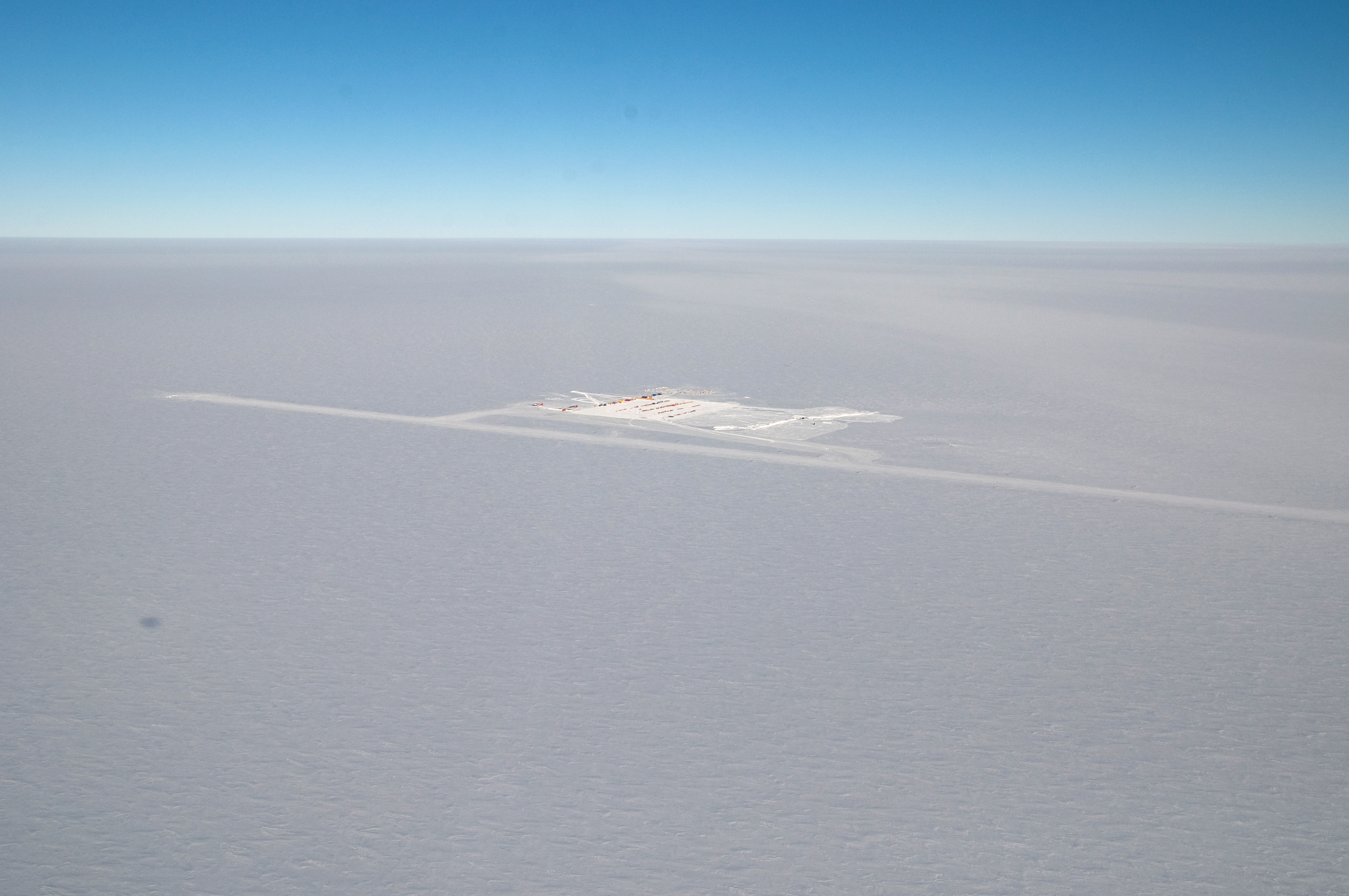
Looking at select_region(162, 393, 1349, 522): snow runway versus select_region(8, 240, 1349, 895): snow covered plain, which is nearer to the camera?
select_region(8, 240, 1349, 895): snow covered plain

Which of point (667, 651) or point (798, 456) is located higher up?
point (798, 456)

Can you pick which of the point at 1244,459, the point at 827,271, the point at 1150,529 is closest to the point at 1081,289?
the point at 827,271

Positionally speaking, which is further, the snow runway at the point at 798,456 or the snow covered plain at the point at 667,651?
the snow runway at the point at 798,456

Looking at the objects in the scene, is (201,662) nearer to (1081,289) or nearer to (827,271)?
(1081,289)

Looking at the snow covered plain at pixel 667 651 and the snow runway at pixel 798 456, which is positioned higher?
the snow runway at pixel 798 456

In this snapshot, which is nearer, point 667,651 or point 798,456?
point 667,651
